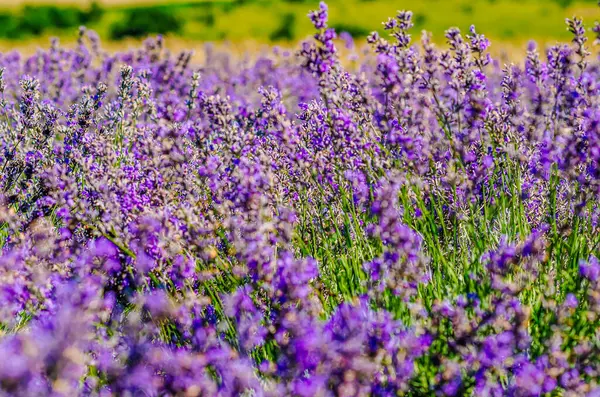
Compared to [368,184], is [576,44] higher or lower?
higher

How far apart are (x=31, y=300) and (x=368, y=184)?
159cm

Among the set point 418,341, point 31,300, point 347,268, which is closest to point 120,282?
point 31,300

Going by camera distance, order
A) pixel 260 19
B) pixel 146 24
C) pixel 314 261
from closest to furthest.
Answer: pixel 314 261 → pixel 146 24 → pixel 260 19

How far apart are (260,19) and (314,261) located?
20883mm

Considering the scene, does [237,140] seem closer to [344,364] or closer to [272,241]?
[272,241]

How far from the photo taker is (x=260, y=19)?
22.1m

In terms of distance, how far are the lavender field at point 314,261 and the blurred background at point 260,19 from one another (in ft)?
50.4

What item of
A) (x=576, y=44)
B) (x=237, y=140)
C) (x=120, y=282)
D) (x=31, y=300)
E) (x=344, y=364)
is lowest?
(x=120, y=282)

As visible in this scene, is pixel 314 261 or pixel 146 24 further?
pixel 146 24

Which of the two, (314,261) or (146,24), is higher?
(314,261)

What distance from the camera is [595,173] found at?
234 cm

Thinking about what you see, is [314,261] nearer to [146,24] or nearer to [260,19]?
[146,24]

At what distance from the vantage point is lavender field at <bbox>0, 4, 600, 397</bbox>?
176 cm

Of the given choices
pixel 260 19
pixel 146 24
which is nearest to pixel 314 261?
pixel 146 24
